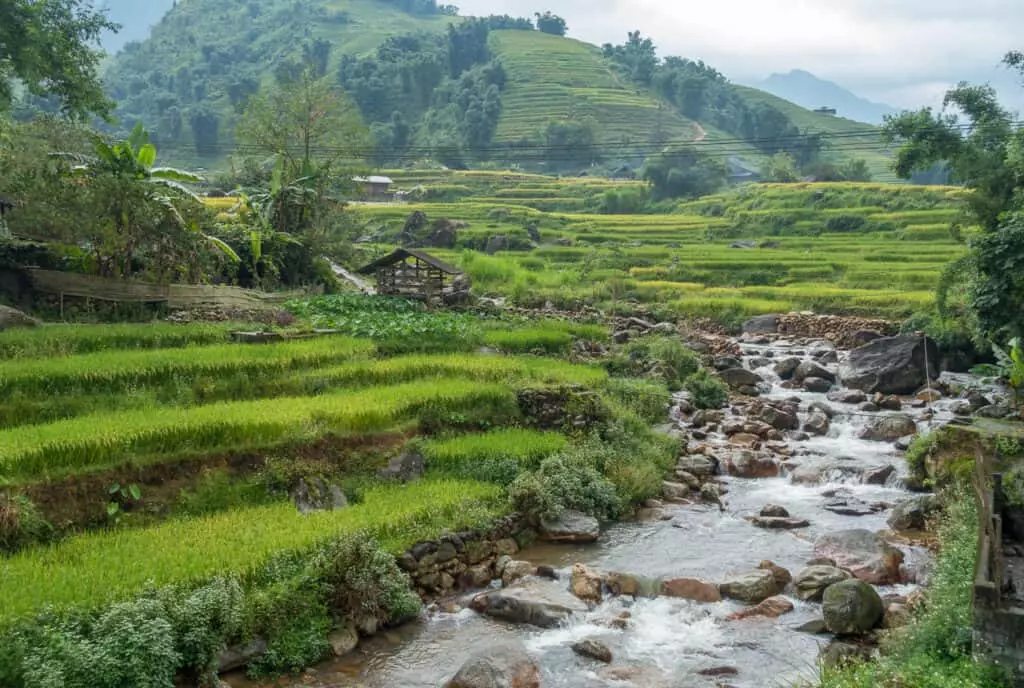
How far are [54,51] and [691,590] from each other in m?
18.8

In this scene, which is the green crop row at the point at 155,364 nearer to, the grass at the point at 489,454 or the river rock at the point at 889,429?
the grass at the point at 489,454

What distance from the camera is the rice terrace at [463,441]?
33.0 ft

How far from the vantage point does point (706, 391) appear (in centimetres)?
2384

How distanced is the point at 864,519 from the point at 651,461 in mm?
4078

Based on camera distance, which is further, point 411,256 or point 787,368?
point 411,256

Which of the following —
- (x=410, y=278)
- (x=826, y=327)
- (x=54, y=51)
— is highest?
(x=54, y=51)

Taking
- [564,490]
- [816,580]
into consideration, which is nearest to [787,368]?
[564,490]

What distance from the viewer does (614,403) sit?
1986cm

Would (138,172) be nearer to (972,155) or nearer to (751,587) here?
(751,587)

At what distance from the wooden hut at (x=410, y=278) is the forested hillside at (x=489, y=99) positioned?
177ft

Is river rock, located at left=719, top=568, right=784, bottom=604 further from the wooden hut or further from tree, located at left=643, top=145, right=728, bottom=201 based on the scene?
tree, located at left=643, top=145, right=728, bottom=201

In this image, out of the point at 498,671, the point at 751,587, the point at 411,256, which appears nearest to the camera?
the point at 498,671

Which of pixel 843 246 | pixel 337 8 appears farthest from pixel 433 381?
pixel 337 8

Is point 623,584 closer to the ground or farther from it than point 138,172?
closer to the ground
